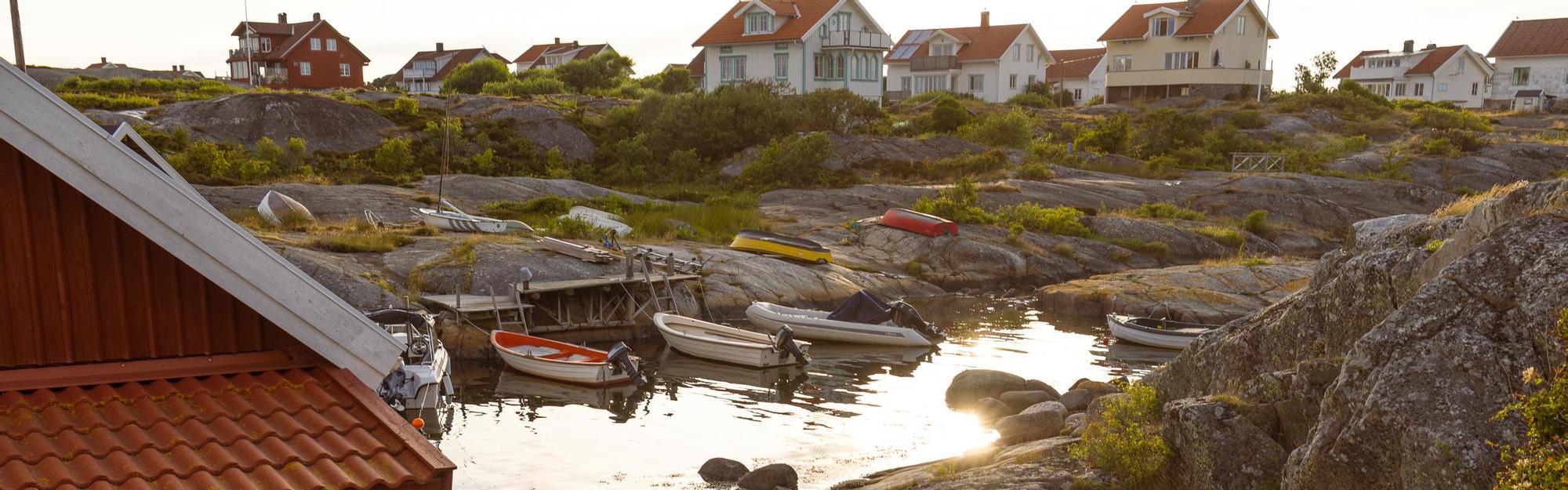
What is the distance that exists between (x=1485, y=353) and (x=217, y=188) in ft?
155

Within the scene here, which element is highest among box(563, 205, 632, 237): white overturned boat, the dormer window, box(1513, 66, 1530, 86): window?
the dormer window

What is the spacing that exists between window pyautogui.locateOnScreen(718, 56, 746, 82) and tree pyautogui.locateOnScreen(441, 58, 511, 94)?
2084 centimetres

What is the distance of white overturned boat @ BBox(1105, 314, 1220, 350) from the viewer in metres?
36.4

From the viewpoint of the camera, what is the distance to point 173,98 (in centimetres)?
6456

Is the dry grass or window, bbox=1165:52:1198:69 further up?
window, bbox=1165:52:1198:69

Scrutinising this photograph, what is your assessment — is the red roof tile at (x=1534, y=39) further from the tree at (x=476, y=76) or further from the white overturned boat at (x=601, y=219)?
the white overturned boat at (x=601, y=219)

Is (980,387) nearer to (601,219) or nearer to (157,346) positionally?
(601,219)

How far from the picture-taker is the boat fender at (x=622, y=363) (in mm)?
30031

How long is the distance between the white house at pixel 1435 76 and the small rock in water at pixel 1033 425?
354ft

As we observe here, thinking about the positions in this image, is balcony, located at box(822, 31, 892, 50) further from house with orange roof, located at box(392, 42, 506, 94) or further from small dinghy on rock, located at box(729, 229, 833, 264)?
house with orange roof, located at box(392, 42, 506, 94)

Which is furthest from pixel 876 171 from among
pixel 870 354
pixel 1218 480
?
pixel 1218 480

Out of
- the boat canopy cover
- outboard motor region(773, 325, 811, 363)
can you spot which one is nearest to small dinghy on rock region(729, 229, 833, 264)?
the boat canopy cover

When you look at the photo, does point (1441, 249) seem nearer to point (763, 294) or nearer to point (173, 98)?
point (763, 294)

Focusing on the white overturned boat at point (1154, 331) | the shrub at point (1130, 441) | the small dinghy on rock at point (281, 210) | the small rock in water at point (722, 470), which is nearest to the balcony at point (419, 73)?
the small dinghy on rock at point (281, 210)
